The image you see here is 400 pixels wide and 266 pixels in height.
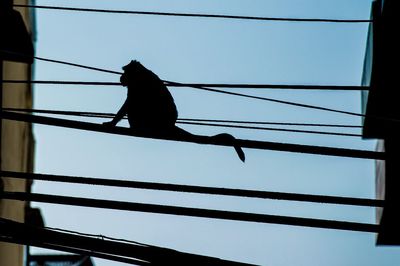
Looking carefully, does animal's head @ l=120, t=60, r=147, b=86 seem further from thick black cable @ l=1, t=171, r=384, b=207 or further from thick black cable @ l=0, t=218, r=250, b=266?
thick black cable @ l=0, t=218, r=250, b=266

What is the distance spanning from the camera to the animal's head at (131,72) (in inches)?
442

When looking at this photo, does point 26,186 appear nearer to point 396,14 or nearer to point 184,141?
point 396,14

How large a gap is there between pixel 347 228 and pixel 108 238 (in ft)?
6.70

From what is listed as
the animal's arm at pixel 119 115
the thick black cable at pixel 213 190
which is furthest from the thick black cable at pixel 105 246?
the animal's arm at pixel 119 115

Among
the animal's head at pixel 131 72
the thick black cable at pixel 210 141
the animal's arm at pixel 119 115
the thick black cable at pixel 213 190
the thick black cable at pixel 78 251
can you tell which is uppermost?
the animal's head at pixel 131 72

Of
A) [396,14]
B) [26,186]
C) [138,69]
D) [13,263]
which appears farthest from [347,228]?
[26,186]

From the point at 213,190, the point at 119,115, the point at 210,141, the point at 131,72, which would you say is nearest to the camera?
the point at 210,141

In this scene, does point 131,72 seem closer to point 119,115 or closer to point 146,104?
point 146,104

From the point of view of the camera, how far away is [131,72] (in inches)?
446

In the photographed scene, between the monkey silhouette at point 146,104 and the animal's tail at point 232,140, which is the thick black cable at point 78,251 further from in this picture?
the monkey silhouette at point 146,104

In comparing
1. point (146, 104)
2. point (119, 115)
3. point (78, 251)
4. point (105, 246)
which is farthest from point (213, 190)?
point (146, 104)

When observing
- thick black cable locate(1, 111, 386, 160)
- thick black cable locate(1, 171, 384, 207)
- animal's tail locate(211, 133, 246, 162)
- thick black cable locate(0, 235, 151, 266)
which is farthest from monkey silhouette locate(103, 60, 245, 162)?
thick black cable locate(0, 235, 151, 266)

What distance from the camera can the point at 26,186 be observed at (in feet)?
61.1

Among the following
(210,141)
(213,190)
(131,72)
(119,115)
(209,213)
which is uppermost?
(131,72)
